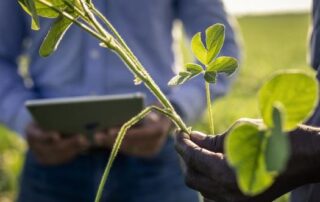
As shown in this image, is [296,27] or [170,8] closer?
[170,8]

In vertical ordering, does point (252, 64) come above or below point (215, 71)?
below

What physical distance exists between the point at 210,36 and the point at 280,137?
0.91 feet

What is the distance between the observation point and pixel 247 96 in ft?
34.0

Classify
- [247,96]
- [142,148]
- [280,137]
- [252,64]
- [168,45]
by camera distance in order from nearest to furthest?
[280,137] → [142,148] → [168,45] → [247,96] → [252,64]

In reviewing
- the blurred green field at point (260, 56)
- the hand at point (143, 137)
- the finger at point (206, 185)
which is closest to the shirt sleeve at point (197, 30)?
the hand at point (143, 137)

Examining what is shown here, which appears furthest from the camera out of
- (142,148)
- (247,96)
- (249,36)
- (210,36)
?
(249,36)

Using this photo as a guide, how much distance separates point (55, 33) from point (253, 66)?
40.8 ft

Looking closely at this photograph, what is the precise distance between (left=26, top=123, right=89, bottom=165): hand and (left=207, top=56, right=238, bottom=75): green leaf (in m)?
1.48

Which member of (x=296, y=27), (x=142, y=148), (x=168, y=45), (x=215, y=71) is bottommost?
(x=296, y=27)

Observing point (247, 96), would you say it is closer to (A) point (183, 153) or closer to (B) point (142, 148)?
(B) point (142, 148)

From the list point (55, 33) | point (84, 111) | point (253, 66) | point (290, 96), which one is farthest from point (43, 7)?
point (253, 66)

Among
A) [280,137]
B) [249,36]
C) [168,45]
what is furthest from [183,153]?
[249,36]

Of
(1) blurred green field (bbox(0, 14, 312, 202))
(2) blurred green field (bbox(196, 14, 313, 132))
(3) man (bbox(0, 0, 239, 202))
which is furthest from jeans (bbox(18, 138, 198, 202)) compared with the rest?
(2) blurred green field (bbox(196, 14, 313, 132))

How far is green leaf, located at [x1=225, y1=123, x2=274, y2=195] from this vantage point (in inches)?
17.0
